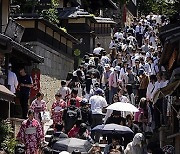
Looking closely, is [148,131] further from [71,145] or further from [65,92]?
[71,145]

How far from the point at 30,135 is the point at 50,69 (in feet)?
39.8

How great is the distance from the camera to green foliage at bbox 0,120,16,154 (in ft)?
53.2

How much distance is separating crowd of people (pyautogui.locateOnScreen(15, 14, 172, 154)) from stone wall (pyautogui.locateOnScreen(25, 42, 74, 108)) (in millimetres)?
1295

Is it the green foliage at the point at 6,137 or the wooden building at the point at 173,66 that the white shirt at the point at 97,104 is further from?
the green foliage at the point at 6,137

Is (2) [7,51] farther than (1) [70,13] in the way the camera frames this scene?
No

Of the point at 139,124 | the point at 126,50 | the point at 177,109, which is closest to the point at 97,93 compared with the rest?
the point at 139,124

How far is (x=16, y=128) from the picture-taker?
61.7ft

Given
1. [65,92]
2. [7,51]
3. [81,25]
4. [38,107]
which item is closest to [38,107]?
[38,107]

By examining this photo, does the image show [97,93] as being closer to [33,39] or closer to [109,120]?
[109,120]

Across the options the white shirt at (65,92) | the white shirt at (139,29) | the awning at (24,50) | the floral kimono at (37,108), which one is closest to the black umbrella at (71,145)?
the floral kimono at (37,108)

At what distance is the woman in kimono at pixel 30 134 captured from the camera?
16.0 metres

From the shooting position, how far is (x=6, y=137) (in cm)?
1662

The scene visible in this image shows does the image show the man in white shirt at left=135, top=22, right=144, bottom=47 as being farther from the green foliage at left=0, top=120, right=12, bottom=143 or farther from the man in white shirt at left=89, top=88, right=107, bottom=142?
the green foliage at left=0, top=120, right=12, bottom=143

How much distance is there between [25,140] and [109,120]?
11.2 feet
